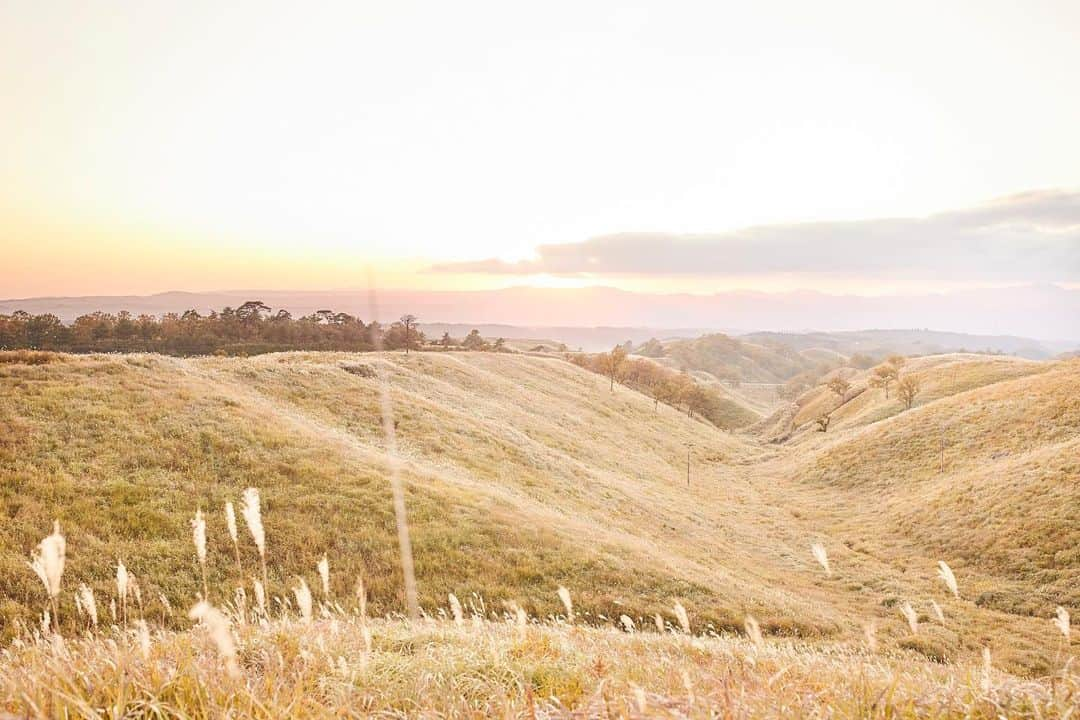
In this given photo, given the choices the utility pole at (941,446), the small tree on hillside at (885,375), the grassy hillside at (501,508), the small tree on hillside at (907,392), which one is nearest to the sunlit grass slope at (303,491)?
the grassy hillside at (501,508)

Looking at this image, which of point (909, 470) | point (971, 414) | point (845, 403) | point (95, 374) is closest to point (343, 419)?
point (95, 374)

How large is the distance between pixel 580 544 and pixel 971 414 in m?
46.1

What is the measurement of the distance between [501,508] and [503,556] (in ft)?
16.2

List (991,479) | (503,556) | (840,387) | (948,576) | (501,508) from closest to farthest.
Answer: (948,576), (503,556), (501,508), (991,479), (840,387)

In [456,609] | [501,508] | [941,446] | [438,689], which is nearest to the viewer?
[438,689]

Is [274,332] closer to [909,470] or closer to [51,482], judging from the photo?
[51,482]

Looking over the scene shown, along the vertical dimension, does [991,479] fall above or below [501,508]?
below

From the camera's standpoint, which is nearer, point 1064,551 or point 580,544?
point 580,544

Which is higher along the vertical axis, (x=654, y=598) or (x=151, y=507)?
(x=151, y=507)

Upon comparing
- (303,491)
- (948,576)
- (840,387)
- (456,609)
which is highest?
(948,576)

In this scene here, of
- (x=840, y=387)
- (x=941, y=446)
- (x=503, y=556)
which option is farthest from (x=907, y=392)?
(x=503, y=556)

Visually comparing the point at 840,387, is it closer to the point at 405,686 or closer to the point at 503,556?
the point at 503,556

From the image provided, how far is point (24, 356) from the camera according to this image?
103 feet

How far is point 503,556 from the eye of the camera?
20609mm
